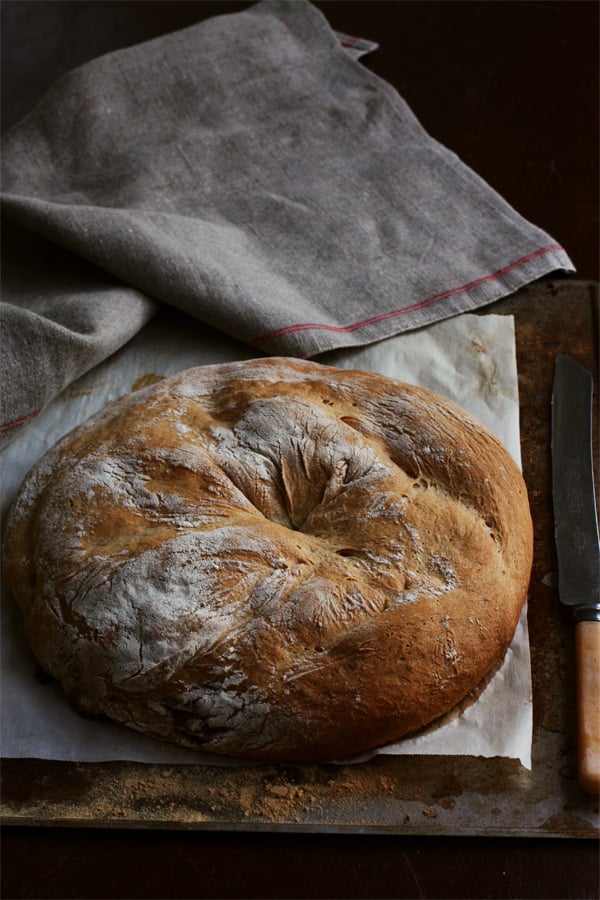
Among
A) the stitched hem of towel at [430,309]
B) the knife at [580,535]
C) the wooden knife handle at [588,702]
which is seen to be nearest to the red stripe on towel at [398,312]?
the stitched hem of towel at [430,309]

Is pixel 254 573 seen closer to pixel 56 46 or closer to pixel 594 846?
pixel 594 846

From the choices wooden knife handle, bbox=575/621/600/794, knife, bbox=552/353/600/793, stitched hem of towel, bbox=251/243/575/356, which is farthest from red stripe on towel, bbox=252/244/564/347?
wooden knife handle, bbox=575/621/600/794

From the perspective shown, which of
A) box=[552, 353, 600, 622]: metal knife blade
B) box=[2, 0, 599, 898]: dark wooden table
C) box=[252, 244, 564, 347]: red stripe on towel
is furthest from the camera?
box=[252, 244, 564, 347]: red stripe on towel

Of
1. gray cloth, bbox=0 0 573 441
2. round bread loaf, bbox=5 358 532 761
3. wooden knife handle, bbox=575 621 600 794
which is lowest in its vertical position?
wooden knife handle, bbox=575 621 600 794

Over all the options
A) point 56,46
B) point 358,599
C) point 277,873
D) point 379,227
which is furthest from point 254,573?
point 56,46

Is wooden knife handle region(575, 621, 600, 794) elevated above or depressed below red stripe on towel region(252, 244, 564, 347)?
below

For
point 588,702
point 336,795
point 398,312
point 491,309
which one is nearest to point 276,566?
point 336,795

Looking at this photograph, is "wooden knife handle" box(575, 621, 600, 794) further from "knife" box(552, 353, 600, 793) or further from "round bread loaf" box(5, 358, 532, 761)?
"round bread loaf" box(5, 358, 532, 761)
